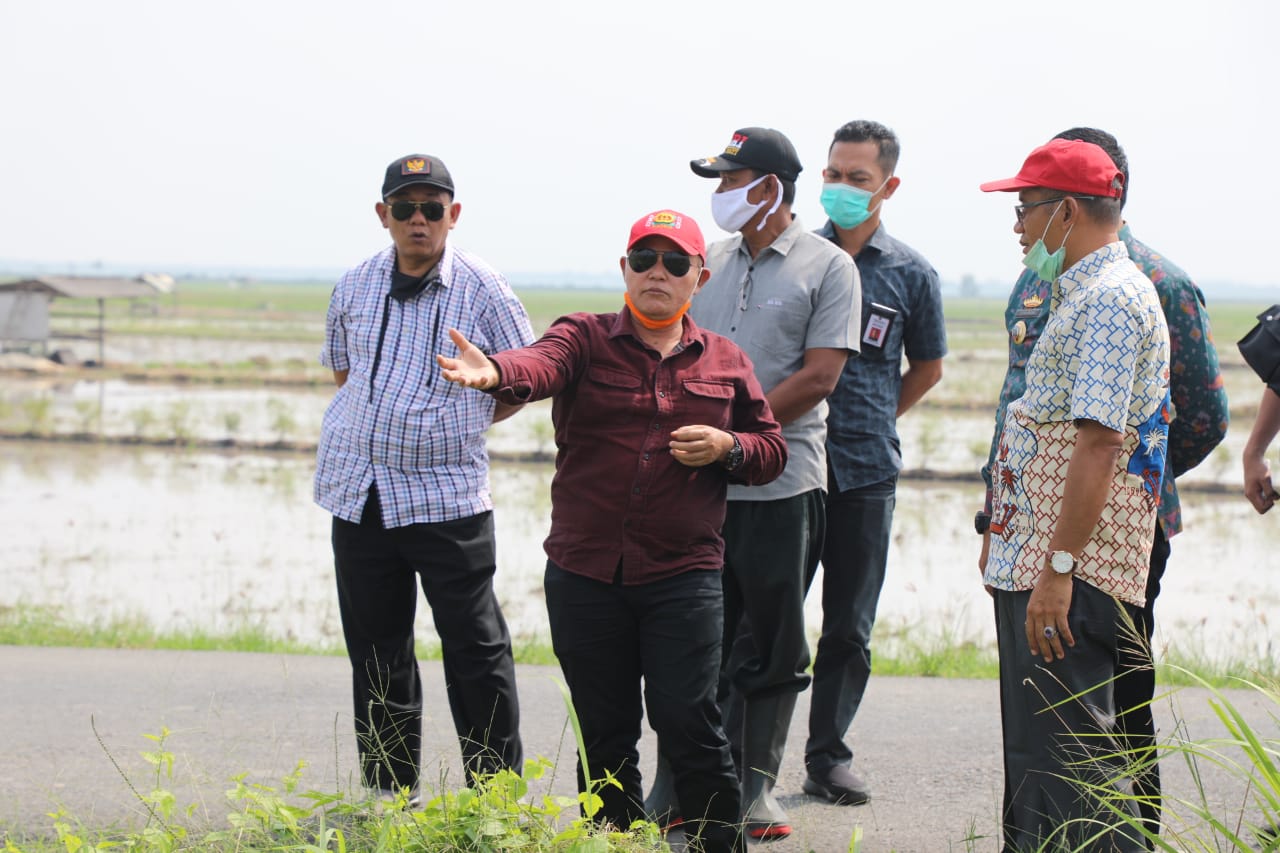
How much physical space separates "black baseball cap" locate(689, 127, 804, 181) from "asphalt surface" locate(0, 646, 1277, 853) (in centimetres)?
180

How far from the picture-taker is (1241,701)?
5812 millimetres

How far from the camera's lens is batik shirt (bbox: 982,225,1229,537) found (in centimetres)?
356

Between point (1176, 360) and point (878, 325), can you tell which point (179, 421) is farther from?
point (1176, 360)

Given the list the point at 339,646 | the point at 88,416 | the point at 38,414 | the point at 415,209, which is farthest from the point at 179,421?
the point at 415,209

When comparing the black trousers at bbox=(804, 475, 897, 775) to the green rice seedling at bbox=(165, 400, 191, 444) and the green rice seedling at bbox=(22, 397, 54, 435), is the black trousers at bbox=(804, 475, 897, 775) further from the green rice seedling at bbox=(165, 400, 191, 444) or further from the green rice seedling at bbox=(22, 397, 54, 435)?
the green rice seedling at bbox=(22, 397, 54, 435)

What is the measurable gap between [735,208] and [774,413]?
2.21 ft

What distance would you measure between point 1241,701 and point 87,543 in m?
9.28

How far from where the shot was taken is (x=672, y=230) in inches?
137

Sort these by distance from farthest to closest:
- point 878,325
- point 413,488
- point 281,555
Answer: point 281,555 < point 878,325 < point 413,488

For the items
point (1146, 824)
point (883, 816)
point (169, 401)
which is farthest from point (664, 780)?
point (169, 401)

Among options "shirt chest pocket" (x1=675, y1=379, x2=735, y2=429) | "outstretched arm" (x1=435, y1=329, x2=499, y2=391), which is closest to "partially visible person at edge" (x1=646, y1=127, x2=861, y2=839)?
"shirt chest pocket" (x1=675, y1=379, x2=735, y2=429)

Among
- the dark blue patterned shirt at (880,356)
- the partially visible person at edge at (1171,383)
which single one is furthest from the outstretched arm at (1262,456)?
the dark blue patterned shirt at (880,356)

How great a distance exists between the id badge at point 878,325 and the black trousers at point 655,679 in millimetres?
1471

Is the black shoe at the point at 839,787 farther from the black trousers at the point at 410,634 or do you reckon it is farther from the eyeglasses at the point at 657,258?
the eyeglasses at the point at 657,258
